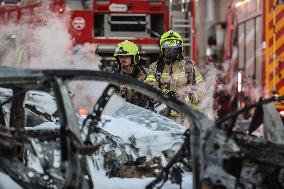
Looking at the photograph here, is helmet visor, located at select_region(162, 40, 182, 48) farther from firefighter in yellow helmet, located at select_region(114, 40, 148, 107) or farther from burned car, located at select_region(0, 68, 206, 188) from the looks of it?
burned car, located at select_region(0, 68, 206, 188)

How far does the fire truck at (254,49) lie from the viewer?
877cm

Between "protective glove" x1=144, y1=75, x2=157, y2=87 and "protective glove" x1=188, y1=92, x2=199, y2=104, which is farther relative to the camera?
"protective glove" x1=188, y1=92, x2=199, y2=104

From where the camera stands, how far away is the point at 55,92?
4102mm

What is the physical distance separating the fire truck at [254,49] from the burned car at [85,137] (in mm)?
2832

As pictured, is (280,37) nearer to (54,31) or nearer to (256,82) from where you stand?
(256,82)

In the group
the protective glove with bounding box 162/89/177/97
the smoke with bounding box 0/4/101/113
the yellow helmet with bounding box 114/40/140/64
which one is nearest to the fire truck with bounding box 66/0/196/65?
the smoke with bounding box 0/4/101/113

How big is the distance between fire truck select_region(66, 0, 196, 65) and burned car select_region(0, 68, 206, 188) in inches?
215

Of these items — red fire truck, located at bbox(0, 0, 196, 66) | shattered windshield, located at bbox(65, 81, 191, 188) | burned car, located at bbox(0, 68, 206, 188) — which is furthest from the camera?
red fire truck, located at bbox(0, 0, 196, 66)

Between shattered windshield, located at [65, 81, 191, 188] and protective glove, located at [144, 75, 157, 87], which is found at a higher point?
protective glove, located at [144, 75, 157, 87]

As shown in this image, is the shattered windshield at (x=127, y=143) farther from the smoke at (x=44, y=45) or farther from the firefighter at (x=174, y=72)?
the smoke at (x=44, y=45)

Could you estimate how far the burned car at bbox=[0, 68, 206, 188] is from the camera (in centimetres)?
402

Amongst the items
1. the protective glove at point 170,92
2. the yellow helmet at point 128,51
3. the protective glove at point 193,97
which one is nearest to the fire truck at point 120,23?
the yellow helmet at point 128,51

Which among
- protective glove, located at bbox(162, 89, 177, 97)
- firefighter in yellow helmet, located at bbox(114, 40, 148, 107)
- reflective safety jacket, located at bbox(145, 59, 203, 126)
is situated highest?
firefighter in yellow helmet, located at bbox(114, 40, 148, 107)

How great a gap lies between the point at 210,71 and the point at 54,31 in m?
3.13
